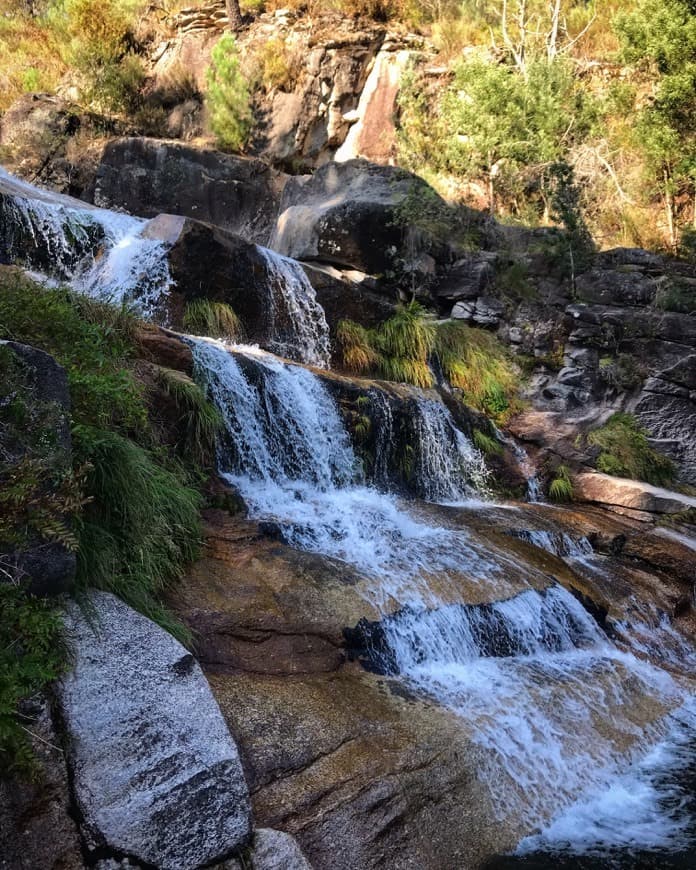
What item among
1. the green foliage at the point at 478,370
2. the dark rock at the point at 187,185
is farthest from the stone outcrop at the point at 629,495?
the dark rock at the point at 187,185

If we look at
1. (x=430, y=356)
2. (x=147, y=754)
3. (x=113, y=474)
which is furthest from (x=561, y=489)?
(x=147, y=754)

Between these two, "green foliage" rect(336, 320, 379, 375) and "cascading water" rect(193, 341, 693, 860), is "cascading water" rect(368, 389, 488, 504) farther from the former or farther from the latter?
"green foliage" rect(336, 320, 379, 375)

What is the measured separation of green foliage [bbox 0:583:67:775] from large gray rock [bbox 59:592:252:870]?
14 cm

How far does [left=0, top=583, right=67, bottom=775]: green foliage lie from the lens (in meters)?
2.09

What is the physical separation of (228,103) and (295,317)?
31.2ft

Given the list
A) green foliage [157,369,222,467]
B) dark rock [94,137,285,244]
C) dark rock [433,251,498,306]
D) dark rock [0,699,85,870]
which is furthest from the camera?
dark rock [94,137,285,244]

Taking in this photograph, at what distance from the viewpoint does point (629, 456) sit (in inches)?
363

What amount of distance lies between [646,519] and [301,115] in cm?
1384

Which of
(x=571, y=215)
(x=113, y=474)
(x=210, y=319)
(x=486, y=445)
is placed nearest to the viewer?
(x=113, y=474)

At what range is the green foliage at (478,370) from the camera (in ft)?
34.1

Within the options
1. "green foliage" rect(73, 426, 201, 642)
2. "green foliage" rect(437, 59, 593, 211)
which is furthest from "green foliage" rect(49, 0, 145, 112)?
"green foliage" rect(73, 426, 201, 642)

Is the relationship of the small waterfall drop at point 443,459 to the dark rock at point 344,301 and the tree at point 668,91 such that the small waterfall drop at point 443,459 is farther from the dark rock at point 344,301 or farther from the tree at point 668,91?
the tree at point 668,91

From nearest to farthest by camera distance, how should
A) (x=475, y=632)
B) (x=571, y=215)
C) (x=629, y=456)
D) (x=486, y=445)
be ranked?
(x=475, y=632) < (x=486, y=445) < (x=629, y=456) < (x=571, y=215)

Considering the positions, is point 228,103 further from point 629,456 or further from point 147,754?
point 147,754
